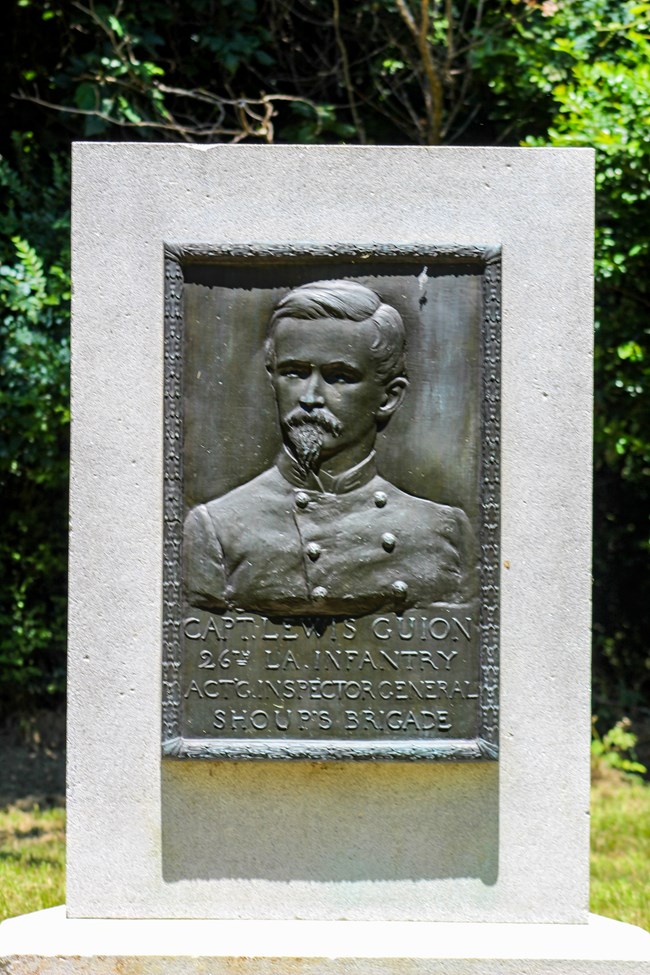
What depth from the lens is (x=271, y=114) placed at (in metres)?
7.36

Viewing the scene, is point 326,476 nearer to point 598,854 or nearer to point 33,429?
point 598,854

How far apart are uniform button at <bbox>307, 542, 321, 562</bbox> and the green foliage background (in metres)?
3.67

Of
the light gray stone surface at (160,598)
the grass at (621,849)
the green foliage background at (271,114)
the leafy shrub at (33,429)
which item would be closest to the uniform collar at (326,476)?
the light gray stone surface at (160,598)

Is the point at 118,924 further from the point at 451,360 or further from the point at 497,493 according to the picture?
the point at 451,360

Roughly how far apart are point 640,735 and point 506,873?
5122 mm

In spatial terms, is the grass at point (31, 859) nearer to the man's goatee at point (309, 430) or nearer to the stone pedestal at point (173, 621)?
the stone pedestal at point (173, 621)

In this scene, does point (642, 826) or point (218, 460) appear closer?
point (218, 460)

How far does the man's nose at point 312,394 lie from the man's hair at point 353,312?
133 mm

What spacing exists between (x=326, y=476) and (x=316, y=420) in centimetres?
19

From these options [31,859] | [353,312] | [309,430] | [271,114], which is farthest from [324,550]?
[271,114]

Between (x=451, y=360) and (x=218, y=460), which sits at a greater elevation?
(x=451, y=360)

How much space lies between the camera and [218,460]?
3.92 m

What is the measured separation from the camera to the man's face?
12.8 feet

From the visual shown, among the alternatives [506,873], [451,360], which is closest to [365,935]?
[506,873]
